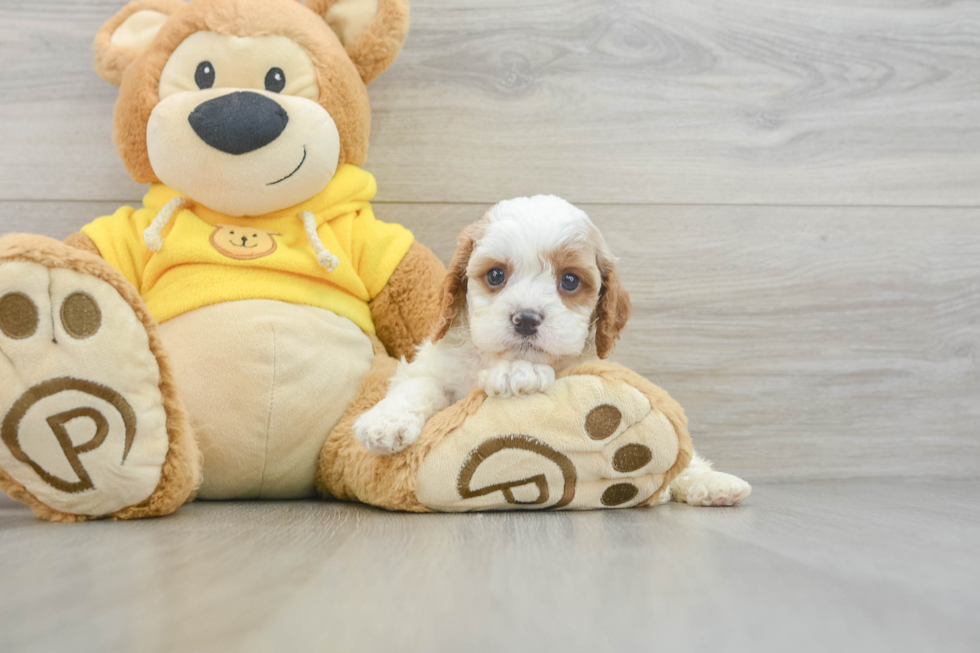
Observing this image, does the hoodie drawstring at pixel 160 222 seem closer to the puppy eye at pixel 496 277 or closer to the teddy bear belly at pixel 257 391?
the teddy bear belly at pixel 257 391

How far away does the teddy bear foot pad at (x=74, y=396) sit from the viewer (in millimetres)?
805

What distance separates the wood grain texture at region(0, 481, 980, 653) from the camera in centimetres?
49

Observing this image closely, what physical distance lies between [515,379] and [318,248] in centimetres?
44

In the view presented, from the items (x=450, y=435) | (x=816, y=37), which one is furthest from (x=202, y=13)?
(x=816, y=37)

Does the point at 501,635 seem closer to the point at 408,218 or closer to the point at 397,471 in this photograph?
the point at 397,471

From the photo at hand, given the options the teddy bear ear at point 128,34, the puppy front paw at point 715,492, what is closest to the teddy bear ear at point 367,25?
the teddy bear ear at point 128,34

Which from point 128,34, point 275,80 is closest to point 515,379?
point 275,80

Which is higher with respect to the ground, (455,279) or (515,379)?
(455,279)

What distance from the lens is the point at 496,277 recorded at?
3.37ft

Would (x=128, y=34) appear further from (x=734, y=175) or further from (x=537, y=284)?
(x=734, y=175)

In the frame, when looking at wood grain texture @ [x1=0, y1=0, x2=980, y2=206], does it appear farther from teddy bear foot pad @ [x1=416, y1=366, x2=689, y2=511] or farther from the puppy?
teddy bear foot pad @ [x1=416, y1=366, x2=689, y2=511]

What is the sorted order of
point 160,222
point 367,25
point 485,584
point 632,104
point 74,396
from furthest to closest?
1. point 632,104
2. point 367,25
3. point 160,222
4. point 74,396
5. point 485,584

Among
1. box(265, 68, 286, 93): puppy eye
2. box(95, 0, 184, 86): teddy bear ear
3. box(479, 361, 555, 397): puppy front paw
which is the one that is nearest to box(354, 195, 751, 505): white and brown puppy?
box(479, 361, 555, 397): puppy front paw

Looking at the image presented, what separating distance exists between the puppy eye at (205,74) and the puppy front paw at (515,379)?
67cm
